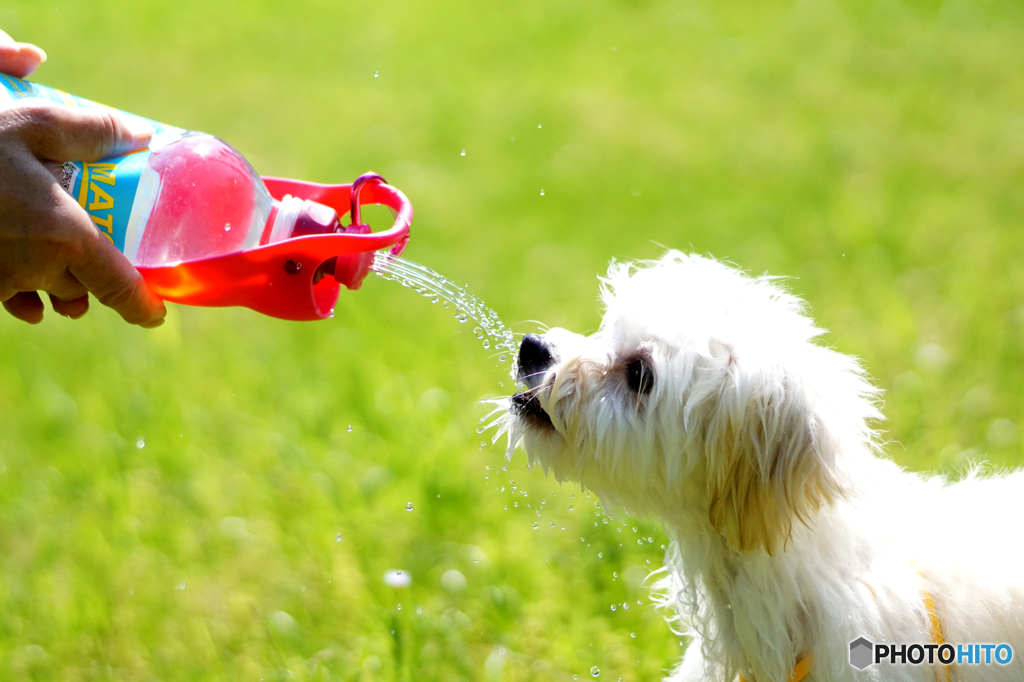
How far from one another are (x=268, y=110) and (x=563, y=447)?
596 centimetres

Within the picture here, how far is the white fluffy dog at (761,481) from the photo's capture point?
2252 mm

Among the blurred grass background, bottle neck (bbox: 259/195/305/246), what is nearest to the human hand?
bottle neck (bbox: 259/195/305/246)

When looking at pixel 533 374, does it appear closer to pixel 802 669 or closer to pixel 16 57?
pixel 802 669

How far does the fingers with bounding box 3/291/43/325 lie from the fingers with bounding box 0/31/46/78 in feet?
A: 2.02

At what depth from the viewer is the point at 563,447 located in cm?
244

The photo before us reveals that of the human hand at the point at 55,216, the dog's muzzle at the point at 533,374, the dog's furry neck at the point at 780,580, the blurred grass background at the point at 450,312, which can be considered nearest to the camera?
the human hand at the point at 55,216

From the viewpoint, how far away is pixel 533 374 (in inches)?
96.7

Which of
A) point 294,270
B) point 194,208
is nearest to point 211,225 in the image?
point 194,208

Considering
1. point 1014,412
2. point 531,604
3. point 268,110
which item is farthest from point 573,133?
point 531,604

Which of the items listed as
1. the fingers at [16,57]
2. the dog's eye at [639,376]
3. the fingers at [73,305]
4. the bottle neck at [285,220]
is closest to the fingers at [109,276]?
the fingers at [73,305]

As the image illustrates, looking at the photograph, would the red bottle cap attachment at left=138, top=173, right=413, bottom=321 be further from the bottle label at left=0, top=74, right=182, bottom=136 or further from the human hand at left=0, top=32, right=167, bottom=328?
the bottle label at left=0, top=74, right=182, bottom=136

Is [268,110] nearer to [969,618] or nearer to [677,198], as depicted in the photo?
[677,198]

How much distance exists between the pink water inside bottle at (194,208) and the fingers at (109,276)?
0.30ft

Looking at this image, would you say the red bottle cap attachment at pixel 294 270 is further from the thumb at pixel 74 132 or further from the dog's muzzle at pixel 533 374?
the dog's muzzle at pixel 533 374
